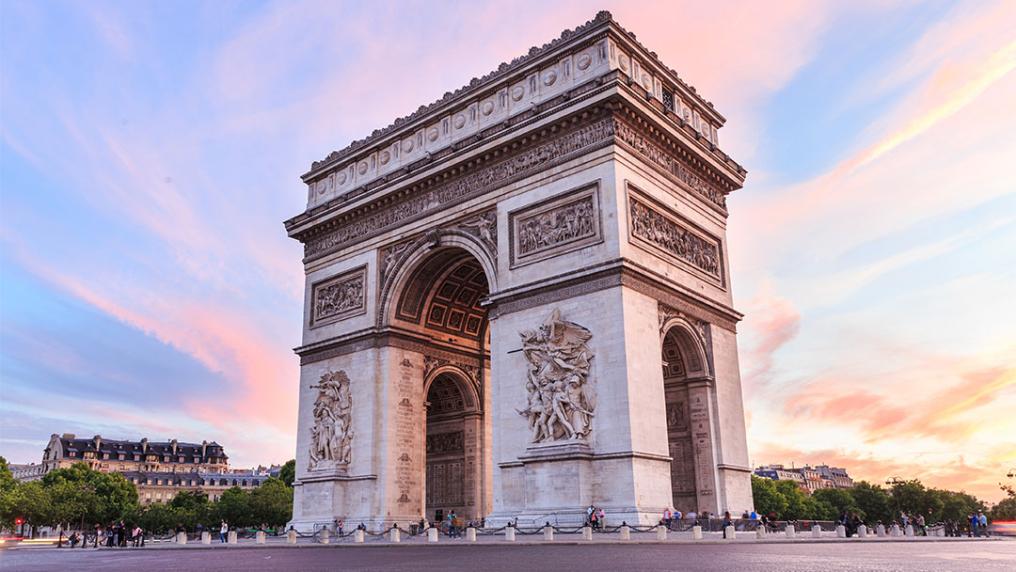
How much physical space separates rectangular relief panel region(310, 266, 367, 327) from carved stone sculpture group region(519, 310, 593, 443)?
28.6ft

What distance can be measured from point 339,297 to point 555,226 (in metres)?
10.4

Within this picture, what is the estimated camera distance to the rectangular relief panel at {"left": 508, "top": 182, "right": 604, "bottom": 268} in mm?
24109

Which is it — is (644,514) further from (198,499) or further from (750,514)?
(198,499)

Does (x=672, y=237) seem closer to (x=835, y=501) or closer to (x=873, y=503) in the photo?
(x=873, y=503)

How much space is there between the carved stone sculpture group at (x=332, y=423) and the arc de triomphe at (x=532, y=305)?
0.07 meters

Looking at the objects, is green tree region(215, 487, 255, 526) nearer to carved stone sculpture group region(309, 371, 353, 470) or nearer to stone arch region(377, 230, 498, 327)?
carved stone sculpture group region(309, 371, 353, 470)

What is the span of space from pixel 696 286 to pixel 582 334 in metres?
5.33

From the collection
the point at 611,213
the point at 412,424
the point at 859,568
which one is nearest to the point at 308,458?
the point at 412,424

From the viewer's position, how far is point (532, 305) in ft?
81.4

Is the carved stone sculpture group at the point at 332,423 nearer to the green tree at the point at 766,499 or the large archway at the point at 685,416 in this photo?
the large archway at the point at 685,416

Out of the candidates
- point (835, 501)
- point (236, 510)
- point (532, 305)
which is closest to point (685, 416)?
point (532, 305)

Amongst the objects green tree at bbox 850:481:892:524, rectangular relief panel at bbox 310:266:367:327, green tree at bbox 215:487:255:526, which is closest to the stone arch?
rectangular relief panel at bbox 310:266:367:327

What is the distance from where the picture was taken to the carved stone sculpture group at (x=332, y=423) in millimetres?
28797

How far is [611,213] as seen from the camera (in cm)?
2350
